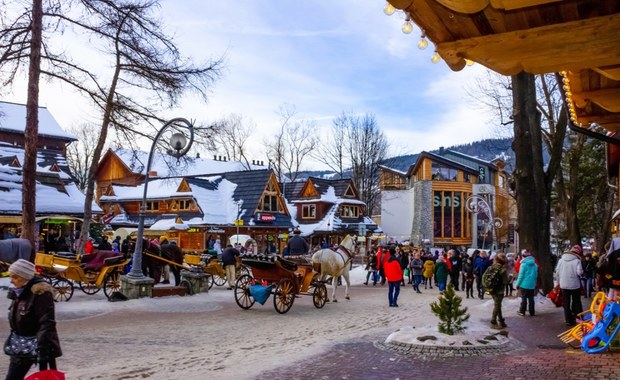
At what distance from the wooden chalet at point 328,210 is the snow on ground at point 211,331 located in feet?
102

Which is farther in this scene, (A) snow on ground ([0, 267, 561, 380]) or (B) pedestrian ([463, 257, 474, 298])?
(B) pedestrian ([463, 257, 474, 298])

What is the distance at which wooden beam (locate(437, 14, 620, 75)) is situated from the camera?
17.5 ft

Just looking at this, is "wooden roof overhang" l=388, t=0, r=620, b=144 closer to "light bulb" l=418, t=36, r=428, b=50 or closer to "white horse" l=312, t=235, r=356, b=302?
"light bulb" l=418, t=36, r=428, b=50

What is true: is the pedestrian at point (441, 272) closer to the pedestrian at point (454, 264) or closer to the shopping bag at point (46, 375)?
the pedestrian at point (454, 264)

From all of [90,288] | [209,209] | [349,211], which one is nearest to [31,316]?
[90,288]

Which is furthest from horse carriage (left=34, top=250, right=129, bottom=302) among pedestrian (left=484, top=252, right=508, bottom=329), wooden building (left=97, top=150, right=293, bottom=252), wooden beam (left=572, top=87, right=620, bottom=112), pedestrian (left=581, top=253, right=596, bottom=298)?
wooden building (left=97, top=150, right=293, bottom=252)

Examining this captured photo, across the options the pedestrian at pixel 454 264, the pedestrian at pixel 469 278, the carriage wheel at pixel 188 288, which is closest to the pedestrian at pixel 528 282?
the pedestrian at pixel 469 278

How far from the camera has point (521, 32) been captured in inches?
216

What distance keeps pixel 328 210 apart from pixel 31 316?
46.4m

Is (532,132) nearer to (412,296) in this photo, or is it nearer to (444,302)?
(412,296)

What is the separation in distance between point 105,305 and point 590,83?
12.4 metres

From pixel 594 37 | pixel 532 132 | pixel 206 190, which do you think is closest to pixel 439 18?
pixel 594 37

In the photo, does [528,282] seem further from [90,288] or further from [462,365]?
[90,288]

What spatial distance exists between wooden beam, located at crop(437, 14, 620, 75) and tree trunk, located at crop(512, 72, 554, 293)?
1153 cm
